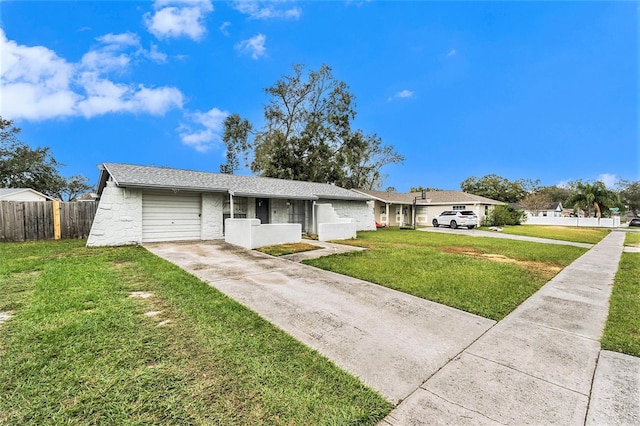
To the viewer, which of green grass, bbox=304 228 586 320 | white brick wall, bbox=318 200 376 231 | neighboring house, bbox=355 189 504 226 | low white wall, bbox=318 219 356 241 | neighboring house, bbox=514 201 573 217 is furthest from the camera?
neighboring house, bbox=514 201 573 217

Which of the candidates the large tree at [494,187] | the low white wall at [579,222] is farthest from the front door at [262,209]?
the large tree at [494,187]

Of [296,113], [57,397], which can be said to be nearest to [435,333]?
[57,397]

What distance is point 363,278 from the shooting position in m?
6.10

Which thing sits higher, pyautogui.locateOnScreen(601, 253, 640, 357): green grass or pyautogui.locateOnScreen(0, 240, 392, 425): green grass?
pyautogui.locateOnScreen(0, 240, 392, 425): green grass

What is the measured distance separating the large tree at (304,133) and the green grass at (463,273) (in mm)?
20377

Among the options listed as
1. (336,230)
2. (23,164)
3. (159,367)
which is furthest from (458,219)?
(23,164)

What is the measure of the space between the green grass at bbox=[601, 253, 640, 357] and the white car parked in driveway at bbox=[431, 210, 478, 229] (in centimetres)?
1522

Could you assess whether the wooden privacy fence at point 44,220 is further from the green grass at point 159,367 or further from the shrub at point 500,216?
the shrub at point 500,216

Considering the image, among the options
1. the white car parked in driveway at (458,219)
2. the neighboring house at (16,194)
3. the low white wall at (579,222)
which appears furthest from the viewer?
the low white wall at (579,222)

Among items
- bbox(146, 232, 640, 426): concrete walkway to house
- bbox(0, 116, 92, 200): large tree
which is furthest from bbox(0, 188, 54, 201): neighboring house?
bbox(146, 232, 640, 426): concrete walkway to house

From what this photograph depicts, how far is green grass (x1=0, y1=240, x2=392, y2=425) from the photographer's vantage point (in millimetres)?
1980

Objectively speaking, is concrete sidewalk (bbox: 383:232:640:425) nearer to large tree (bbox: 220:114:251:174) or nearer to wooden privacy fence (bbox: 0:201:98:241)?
wooden privacy fence (bbox: 0:201:98:241)

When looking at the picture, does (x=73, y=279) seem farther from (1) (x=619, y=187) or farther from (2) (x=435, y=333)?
(1) (x=619, y=187)

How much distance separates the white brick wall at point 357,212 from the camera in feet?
58.7
